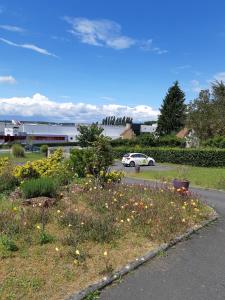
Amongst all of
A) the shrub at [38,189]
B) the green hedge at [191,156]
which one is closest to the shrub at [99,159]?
the shrub at [38,189]

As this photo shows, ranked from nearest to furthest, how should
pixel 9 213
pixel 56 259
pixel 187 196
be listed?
pixel 56 259
pixel 9 213
pixel 187 196

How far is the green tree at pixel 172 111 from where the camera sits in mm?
76312

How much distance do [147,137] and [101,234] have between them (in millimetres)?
54089

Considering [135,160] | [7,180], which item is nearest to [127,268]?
[7,180]

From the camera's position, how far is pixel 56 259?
6.52 m

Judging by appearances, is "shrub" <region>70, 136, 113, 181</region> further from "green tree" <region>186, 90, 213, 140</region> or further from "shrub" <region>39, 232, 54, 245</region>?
"green tree" <region>186, 90, 213, 140</region>

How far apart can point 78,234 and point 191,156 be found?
1336 inches

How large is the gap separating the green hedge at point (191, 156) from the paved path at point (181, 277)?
30.6 metres

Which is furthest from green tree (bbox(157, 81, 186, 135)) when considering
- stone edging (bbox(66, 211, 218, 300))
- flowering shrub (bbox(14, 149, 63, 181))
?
stone edging (bbox(66, 211, 218, 300))

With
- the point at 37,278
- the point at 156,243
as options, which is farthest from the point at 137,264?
the point at 37,278

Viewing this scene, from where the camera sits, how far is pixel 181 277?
635cm

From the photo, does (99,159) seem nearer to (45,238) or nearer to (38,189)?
(38,189)

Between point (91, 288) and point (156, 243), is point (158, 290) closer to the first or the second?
point (91, 288)

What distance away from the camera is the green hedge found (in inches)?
1506
